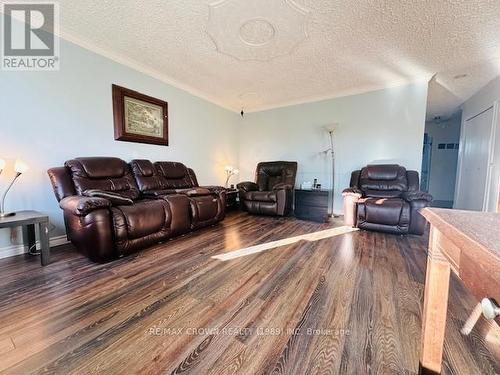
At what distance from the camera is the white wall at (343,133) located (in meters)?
3.39

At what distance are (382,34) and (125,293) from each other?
11.0 feet

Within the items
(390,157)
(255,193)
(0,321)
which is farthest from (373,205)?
(0,321)

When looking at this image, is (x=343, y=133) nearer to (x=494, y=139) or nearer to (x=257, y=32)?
(x=494, y=139)

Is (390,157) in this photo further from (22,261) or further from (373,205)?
(22,261)

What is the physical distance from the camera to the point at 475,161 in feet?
12.3

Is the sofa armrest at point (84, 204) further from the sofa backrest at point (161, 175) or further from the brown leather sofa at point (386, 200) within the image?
the brown leather sofa at point (386, 200)

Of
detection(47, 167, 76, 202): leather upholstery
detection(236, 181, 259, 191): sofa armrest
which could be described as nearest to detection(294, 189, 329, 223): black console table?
detection(236, 181, 259, 191): sofa armrest

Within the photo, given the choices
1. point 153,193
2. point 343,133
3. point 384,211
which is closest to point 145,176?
point 153,193

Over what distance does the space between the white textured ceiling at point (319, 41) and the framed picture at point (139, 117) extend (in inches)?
16.9

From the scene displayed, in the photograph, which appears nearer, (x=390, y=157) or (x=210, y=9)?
(x=210, y=9)

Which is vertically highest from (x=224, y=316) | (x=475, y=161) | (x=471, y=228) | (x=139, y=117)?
(x=139, y=117)

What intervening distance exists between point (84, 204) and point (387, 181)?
3.85 m

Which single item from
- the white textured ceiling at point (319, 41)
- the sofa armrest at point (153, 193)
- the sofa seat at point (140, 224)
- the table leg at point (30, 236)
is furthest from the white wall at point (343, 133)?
the table leg at point (30, 236)

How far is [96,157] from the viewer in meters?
2.50
